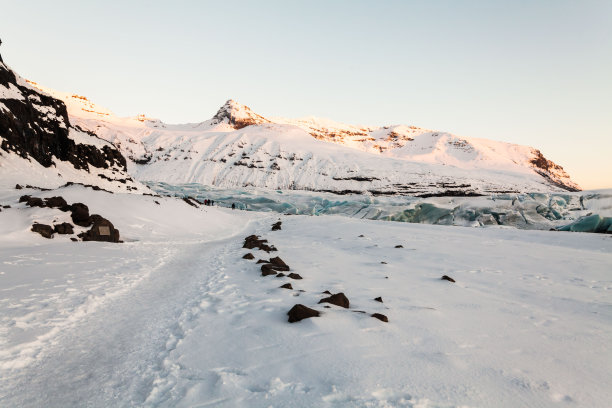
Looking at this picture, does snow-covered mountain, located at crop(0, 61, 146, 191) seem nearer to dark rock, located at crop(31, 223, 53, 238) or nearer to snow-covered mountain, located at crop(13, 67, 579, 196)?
dark rock, located at crop(31, 223, 53, 238)

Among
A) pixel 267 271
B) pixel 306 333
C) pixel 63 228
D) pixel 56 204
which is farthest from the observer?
pixel 56 204

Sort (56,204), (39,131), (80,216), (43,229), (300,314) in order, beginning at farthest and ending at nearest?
(39,131) < (56,204) < (80,216) < (43,229) < (300,314)

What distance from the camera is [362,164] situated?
3802 inches

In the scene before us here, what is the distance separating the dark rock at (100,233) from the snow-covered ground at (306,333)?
2.88 meters

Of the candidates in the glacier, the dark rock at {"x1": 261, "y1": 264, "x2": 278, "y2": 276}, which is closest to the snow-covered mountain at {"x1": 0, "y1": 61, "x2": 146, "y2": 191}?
the dark rock at {"x1": 261, "y1": 264, "x2": 278, "y2": 276}

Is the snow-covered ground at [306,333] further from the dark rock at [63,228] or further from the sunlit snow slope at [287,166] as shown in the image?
the sunlit snow slope at [287,166]

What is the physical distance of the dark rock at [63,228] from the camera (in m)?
11.9

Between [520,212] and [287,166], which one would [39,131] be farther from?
[287,166]

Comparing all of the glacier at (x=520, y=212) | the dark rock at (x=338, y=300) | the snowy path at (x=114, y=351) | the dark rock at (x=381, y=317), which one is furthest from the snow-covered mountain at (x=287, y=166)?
the dark rock at (x=381, y=317)

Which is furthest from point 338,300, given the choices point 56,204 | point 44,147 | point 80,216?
point 44,147

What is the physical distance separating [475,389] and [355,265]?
6512 mm

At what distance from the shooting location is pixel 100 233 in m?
13.0

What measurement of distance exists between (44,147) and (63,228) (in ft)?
86.7

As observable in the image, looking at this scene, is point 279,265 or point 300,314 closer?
point 300,314
